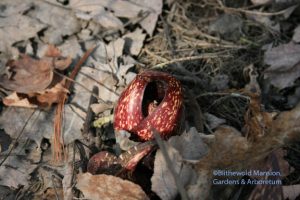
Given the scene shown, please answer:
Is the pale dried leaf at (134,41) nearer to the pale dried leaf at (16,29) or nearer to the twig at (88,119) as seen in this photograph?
the twig at (88,119)

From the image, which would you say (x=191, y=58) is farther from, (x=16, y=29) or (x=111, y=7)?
(x=16, y=29)

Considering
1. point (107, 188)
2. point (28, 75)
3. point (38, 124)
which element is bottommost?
point (38, 124)

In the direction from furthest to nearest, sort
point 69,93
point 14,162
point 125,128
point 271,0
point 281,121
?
point 271,0
point 69,93
point 14,162
point 125,128
point 281,121

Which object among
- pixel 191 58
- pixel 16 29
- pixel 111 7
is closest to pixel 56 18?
pixel 16 29

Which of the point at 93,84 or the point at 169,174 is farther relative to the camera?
the point at 93,84

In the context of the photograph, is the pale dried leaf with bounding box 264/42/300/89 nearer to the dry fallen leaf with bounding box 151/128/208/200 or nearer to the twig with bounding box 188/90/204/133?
the twig with bounding box 188/90/204/133

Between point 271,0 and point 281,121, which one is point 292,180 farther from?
point 271,0

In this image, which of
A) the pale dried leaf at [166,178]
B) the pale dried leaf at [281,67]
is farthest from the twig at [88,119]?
the pale dried leaf at [281,67]

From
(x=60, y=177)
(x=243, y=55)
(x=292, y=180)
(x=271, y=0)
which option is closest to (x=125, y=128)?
(x=60, y=177)
